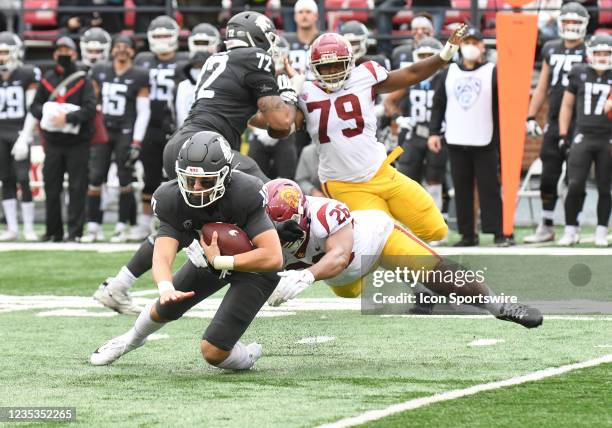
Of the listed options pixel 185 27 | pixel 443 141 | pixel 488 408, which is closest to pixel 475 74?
pixel 443 141

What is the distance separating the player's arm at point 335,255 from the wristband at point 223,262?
1.59 ft

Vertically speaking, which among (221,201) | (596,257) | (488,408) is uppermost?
(221,201)

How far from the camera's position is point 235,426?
492 cm

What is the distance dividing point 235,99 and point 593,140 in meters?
4.56

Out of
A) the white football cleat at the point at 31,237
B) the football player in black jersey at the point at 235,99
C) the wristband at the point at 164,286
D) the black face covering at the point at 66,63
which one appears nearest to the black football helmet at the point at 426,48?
the black face covering at the point at 66,63

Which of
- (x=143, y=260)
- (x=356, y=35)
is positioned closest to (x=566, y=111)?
(x=356, y=35)

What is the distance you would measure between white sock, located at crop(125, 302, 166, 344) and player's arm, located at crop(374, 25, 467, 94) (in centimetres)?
231

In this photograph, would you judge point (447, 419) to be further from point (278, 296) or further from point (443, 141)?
point (443, 141)

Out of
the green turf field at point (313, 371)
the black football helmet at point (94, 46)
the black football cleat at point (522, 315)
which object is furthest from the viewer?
the black football helmet at point (94, 46)

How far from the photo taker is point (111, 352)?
6.35 metres

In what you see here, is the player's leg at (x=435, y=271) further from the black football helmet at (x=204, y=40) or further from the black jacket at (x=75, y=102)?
the black football helmet at (x=204, y=40)

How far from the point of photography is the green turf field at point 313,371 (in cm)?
514

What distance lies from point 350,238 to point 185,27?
392 inches

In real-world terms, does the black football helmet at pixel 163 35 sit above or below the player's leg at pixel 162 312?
above
